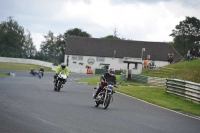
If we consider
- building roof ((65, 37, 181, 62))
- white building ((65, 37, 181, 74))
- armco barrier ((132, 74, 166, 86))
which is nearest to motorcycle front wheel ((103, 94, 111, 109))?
armco barrier ((132, 74, 166, 86))

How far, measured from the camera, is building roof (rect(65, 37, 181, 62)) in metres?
102

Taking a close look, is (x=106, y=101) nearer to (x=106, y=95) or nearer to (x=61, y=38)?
(x=106, y=95)

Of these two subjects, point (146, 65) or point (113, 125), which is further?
point (146, 65)

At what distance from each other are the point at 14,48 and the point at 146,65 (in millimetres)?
78134

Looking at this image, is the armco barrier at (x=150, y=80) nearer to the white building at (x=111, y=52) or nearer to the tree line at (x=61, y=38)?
the white building at (x=111, y=52)

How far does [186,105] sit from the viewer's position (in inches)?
942

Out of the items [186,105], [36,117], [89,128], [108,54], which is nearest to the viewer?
[89,128]

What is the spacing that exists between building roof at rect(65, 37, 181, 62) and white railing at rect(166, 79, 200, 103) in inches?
2773

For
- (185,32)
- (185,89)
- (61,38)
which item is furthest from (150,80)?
(61,38)

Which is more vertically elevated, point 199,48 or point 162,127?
point 199,48

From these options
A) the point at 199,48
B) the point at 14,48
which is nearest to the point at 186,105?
the point at 199,48

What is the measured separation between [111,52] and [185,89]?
7603 centimetres

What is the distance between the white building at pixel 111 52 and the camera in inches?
3989

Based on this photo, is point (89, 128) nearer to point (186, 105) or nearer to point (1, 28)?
point (186, 105)
